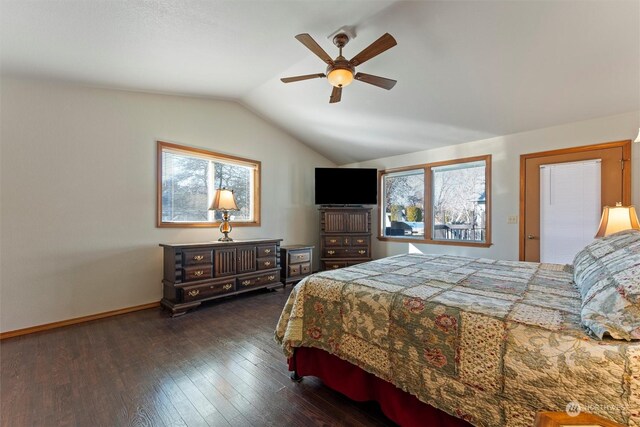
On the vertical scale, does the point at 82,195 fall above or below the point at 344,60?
below

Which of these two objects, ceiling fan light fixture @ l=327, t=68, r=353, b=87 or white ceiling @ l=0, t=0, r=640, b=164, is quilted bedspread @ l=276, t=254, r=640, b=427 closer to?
ceiling fan light fixture @ l=327, t=68, r=353, b=87

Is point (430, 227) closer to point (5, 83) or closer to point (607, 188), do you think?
point (607, 188)

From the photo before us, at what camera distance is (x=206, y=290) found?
10.8ft

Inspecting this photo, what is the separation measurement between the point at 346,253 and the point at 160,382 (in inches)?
137

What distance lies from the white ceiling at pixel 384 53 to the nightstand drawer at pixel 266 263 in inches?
95.5

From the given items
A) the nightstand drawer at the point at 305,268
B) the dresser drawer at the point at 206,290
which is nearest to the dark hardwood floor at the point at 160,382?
the dresser drawer at the point at 206,290

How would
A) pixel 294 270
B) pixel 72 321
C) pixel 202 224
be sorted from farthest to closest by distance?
pixel 294 270 < pixel 202 224 < pixel 72 321

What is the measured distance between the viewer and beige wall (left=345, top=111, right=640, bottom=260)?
2939mm

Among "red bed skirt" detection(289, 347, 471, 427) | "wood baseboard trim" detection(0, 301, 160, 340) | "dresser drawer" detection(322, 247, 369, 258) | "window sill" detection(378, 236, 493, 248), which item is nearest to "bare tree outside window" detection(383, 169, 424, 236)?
"window sill" detection(378, 236, 493, 248)

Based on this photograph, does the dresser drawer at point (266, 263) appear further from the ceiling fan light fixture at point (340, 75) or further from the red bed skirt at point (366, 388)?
the ceiling fan light fixture at point (340, 75)

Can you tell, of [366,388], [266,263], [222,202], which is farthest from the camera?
[266,263]

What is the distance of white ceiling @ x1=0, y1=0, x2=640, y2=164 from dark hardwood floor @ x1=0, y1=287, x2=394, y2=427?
2.51 m

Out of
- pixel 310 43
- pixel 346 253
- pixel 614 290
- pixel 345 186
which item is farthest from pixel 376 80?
pixel 346 253

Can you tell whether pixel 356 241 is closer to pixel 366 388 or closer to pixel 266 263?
pixel 266 263
